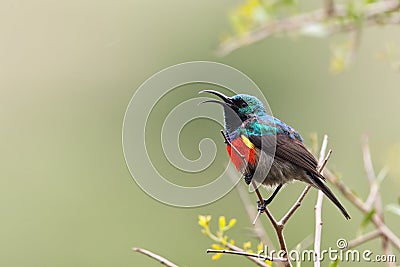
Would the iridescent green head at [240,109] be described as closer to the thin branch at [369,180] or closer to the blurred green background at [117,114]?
the thin branch at [369,180]

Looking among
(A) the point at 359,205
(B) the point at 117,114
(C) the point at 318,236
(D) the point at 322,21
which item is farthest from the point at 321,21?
(B) the point at 117,114

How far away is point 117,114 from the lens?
9289 mm

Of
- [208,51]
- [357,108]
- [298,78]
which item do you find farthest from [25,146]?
[357,108]

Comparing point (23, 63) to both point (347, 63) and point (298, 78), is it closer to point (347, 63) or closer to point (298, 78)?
point (298, 78)

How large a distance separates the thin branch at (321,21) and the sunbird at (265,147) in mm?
585

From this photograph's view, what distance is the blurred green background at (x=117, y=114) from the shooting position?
7324 millimetres

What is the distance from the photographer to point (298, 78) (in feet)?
30.7

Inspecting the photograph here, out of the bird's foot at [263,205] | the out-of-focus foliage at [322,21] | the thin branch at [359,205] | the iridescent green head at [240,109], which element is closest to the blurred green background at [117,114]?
the out-of-focus foliage at [322,21]

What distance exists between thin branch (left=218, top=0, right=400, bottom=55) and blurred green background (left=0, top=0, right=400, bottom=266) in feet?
9.48

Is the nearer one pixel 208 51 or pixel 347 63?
pixel 347 63

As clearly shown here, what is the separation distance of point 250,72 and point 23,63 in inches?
136

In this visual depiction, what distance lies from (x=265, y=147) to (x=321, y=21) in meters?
0.81

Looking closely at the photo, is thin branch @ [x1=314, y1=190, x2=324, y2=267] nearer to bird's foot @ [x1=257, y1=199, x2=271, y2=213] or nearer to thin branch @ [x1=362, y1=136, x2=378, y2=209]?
bird's foot @ [x1=257, y1=199, x2=271, y2=213]

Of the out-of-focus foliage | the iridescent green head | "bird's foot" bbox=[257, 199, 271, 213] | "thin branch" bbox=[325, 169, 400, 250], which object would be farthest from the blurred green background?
"bird's foot" bbox=[257, 199, 271, 213]
